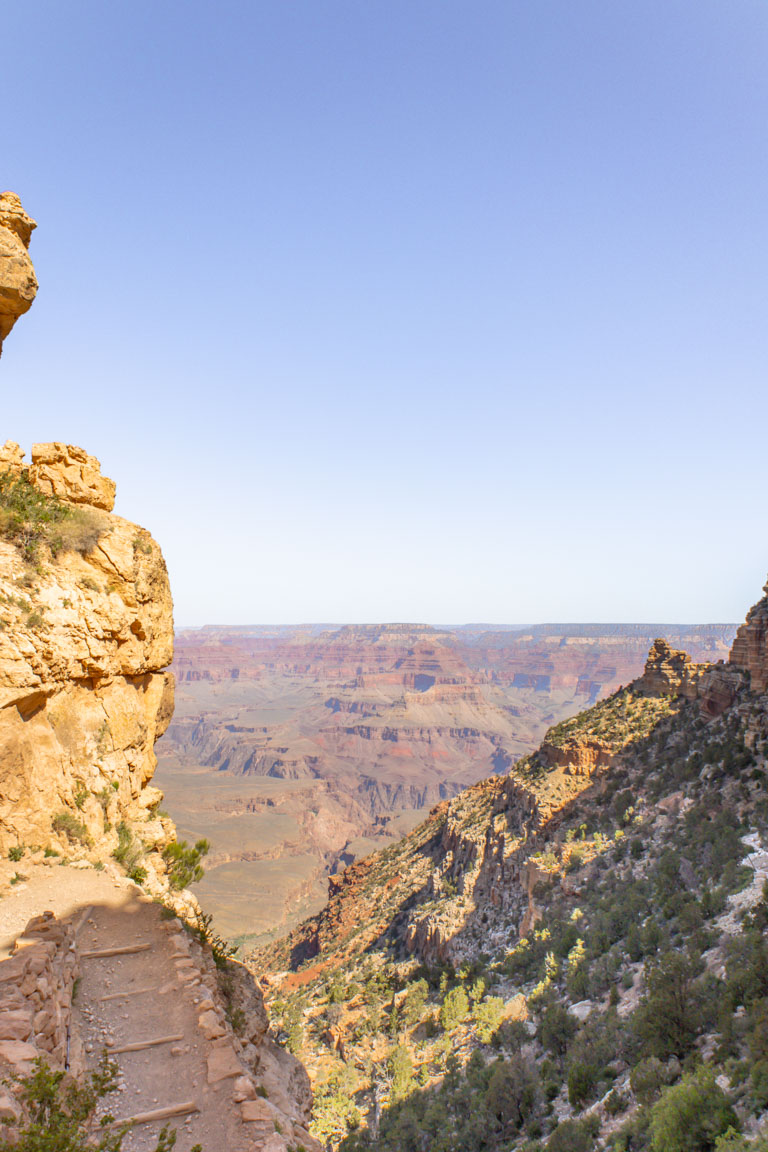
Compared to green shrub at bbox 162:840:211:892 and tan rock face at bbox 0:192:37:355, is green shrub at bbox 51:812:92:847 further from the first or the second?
tan rock face at bbox 0:192:37:355

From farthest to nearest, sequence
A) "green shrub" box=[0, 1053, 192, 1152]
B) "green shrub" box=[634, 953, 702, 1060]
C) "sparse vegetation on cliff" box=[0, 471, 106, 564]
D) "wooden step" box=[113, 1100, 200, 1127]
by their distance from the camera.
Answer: "sparse vegetation on cliff" box=[0, 471, 106, 564] < "green shrub" box=[634, 953, 702, 1060] < "wooden step" box=[113, 1100, 200, 1127] < "green shrub" box=[0, 1053, 192, 1152]

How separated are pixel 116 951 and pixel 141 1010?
59.1 inches

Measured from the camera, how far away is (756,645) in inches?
1227

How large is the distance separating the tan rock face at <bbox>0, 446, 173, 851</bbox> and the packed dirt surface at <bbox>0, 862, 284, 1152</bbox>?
147 cm

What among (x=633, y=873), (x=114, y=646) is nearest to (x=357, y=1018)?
(x=633, y=873)

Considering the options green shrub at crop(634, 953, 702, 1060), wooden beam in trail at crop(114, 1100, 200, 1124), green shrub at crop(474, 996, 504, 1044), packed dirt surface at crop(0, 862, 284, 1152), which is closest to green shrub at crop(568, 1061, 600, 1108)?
green shrub at crop(634, 953, 702, 1060)

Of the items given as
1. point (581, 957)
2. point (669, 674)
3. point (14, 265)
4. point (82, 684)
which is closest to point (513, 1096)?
point (581, 957)

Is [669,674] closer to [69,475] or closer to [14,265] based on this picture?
[69,475]

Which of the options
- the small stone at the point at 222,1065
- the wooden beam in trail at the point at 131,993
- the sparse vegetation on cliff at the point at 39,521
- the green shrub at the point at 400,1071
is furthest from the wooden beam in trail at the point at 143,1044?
the green shrub at the point at 400,1071

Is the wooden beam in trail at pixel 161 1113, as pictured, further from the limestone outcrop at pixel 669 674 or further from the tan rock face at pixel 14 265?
the limestone outcrop at pixel 669 674

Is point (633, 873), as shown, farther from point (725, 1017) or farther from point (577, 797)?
point (725, 1017)

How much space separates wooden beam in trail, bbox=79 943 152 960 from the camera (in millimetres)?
10859

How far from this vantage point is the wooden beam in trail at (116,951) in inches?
428

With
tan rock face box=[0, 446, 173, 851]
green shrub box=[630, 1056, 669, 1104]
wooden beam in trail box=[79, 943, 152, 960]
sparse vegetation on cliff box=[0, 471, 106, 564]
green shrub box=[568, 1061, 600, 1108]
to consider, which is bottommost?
green shrub box=[568, 1061, 600, 1108]
